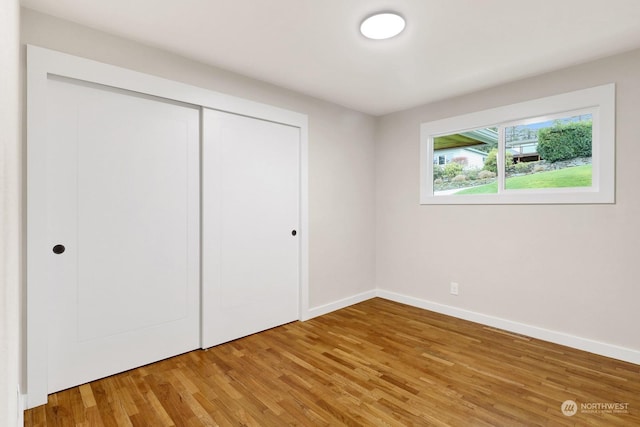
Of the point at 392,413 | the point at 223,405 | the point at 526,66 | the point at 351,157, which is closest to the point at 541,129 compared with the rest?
the point at 526,66

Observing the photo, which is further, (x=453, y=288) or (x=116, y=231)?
(x=453, y=288)

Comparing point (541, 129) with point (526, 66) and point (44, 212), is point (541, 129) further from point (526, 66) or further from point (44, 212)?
point (44, 212)

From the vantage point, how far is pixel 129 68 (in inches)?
91.4

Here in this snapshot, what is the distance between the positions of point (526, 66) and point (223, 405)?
3.54 metres

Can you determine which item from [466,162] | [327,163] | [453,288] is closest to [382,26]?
[327,163]

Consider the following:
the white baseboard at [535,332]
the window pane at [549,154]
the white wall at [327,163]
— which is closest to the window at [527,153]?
the window pane at [549,154]

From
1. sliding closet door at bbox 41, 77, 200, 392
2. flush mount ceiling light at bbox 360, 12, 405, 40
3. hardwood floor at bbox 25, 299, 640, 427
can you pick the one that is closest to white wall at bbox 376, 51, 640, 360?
hardwood floor at bbox 25, 299, 640, 427

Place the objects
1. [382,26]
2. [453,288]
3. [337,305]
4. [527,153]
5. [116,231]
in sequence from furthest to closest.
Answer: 1. [337,305]
2. [453,288]
3. [527,153]
4. [116,231]
5. [382,26]

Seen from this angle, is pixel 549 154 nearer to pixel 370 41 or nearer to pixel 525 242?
pixel 525 242

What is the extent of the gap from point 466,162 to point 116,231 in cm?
350

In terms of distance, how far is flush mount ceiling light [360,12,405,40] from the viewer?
6.66 ft

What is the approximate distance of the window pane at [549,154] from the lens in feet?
9.23

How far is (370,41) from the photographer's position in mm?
2328

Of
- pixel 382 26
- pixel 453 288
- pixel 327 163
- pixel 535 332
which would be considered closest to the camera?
pixel 382 26
